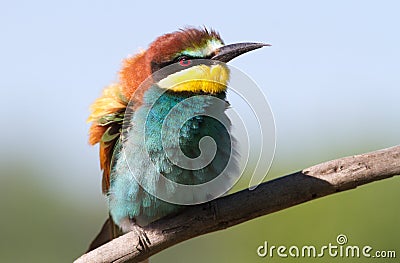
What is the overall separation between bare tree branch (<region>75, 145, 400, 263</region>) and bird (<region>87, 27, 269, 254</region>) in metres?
0.15

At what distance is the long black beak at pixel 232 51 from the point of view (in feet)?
9.51

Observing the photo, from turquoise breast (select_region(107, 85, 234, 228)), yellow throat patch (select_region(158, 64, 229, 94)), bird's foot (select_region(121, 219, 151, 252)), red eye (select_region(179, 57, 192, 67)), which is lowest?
bird's foot (select_region(121, 219, 151, 252))

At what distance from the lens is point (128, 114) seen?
9.45ft

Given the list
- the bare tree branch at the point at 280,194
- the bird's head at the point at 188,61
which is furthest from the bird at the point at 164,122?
the bare tree branch at the point at 280,194

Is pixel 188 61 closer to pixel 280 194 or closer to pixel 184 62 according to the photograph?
Result: pixel 184 62

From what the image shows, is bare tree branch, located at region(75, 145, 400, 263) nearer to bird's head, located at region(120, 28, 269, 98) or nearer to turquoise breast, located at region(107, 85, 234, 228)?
turquoise breast, located at region(107, 85, 234, 228)

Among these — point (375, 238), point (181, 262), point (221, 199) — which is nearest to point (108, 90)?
point (221, 199)

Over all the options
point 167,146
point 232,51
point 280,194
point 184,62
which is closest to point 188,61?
point 184,62

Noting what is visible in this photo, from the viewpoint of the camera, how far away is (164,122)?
282cm

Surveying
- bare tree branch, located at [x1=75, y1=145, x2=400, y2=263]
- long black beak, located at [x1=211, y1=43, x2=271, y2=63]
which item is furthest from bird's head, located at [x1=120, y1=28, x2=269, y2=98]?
bare tree branch, located at [x1=75, y1=145, x2=400, y2=263]

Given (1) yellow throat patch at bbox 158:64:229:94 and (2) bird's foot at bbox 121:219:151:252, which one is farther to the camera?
(1) yellow throat patch at bbox 158:64:229:94

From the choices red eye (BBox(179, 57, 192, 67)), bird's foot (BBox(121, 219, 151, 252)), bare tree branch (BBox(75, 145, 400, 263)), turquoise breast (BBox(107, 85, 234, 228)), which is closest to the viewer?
bare tree branch (BBox(75, 145, 400, 263))

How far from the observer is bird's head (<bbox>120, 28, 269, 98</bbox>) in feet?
9.32

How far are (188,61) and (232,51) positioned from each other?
0.16m
